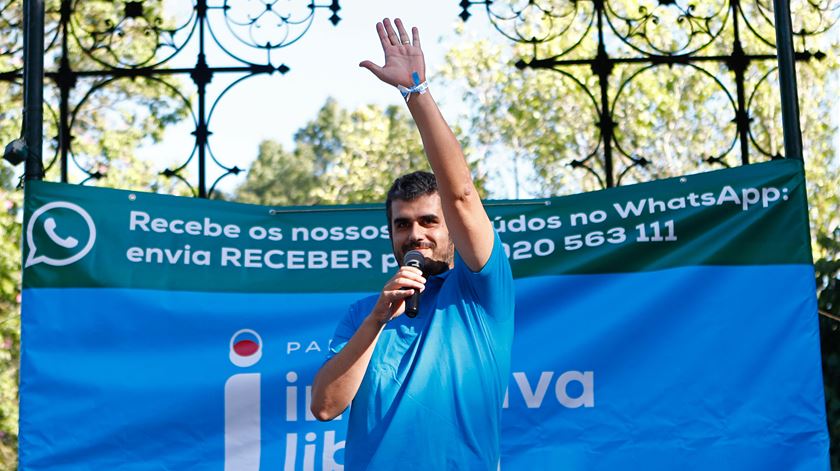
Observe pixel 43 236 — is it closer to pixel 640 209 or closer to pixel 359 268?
pixel 359 268

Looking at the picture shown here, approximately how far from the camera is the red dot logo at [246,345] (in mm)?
4004

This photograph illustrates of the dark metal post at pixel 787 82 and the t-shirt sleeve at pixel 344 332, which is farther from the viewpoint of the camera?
the dark metal post at pixel 787 82

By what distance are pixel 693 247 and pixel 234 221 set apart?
5.44 ft

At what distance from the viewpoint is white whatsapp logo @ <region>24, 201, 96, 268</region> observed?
3.97 metres

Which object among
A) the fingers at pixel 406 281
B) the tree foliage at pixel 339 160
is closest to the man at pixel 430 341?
the fingers at pixel 406 281

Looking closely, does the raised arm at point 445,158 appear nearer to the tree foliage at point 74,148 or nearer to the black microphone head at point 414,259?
the black microphone head at point 414,259

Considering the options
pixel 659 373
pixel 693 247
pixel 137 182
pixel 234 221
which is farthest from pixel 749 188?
pixel 137 182

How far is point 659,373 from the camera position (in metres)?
3.93

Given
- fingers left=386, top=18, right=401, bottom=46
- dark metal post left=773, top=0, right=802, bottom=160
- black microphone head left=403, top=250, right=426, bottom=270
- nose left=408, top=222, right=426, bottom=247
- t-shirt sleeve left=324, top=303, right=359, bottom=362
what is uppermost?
dark metal post left=773, top=0, right=802, bottom=160

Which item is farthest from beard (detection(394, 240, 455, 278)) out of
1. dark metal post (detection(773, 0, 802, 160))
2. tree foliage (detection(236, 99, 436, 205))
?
tree foliage (detection(236, 99, 436, 205))

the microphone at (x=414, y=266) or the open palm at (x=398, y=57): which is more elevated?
the open palm at (x=398, y=57)

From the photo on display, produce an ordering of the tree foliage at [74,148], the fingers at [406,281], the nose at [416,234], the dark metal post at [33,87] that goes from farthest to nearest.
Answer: the tree foliage at [74,148] < the dark metal post at [33,87] < the nose at [416,234] < the fingers at [406,281]

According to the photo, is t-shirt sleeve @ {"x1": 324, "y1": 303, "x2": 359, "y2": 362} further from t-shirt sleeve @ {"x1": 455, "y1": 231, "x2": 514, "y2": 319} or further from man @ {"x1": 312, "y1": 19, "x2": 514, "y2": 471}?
t-shirt sleeve @ {"x1": 455, "y1": 231, "x2": 514, "y2": 319}

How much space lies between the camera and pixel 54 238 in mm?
3992
